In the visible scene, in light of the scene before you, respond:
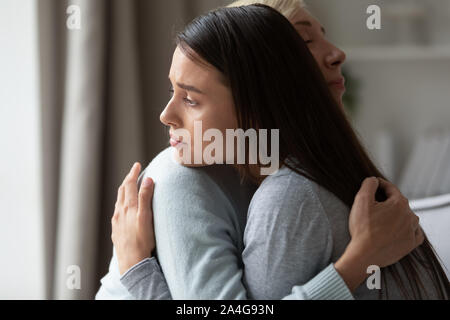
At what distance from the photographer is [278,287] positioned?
68cm

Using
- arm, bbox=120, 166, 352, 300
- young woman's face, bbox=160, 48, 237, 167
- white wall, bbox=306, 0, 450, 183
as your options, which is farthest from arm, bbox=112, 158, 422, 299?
white wall, bbox=306, 0, 450, 183

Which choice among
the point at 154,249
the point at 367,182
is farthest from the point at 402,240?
the point at 154,249

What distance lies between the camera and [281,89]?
0.73 meters

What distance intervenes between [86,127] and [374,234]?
0.76 m

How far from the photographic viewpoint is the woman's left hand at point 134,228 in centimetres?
76

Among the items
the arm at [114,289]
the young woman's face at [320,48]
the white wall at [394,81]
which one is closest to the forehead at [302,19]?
the young woman's face at [320,48]

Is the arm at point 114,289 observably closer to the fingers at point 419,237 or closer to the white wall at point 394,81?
the fingers at point 419,237

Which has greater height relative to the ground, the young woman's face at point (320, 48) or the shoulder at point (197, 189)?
the young woman's face at point (320, 48)

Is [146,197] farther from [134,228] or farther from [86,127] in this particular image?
[86,127]

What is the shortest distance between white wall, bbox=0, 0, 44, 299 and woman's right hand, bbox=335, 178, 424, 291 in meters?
0.75

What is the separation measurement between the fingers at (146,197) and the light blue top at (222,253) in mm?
13

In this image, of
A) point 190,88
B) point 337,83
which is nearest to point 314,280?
point 190,88

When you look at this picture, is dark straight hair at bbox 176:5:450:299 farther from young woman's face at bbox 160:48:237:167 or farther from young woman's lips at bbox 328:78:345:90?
young woman's lips at bbox 328:78:345:90
